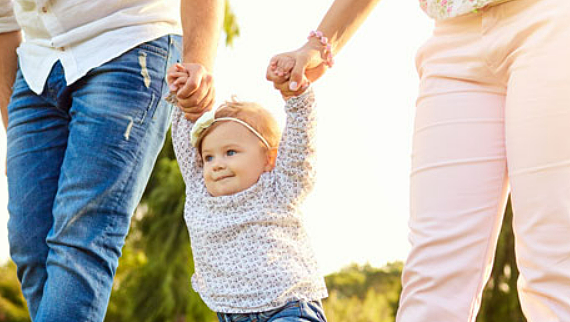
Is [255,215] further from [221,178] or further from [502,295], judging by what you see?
[502,295]

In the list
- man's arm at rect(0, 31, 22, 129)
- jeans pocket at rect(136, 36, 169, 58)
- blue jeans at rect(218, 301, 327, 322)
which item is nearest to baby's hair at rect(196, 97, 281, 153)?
jeans pocket at rect(136, 36, 169, 58)

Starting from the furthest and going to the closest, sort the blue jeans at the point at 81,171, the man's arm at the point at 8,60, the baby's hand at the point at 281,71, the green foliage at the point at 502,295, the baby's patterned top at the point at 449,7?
the green foliage at the point at 502,295 → the man's arm at the point at 8,60 → the blue jeans at the point at 81,171 → the baby's hand at the point at 281,71 → the baby's patterned top at the point at 449,7

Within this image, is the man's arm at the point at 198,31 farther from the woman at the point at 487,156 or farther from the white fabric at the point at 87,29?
the woman at the point at 487,156

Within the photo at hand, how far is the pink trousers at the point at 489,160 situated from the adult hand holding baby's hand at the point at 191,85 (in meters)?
0.63

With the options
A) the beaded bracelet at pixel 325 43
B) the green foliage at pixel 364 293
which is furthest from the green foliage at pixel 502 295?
the beaded bracelet at pixel 325 43

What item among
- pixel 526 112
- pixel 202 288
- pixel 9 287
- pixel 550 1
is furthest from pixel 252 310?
pixel 9 287

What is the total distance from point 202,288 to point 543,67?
3.76 ft

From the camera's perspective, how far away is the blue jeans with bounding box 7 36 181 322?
2170 mm

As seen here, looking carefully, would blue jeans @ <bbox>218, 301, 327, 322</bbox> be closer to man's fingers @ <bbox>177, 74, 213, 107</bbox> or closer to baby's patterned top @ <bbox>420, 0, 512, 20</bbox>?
man's fingers @ <bbox>177, 74, 213, 107</bbox>

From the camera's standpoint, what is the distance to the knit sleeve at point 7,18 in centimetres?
267

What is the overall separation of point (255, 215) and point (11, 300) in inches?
367

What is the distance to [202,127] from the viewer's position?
2.30 meters

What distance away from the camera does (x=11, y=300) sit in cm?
1057

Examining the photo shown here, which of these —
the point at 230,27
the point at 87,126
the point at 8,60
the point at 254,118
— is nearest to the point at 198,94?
the point at 254,118
